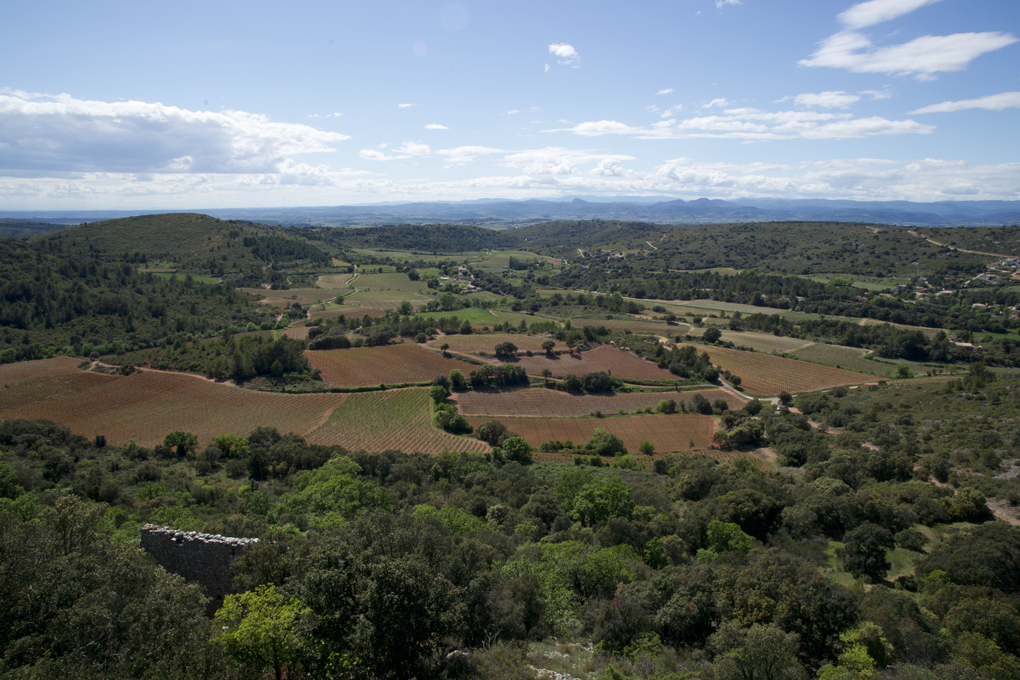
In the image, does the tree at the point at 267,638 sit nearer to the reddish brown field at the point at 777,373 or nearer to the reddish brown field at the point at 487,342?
the reddish brown field at the point at 777,373

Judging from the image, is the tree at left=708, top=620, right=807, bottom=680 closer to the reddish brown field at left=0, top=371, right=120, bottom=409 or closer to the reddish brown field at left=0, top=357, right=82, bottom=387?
the reddish brown field at left=0, top=371, right=120, bottom=409

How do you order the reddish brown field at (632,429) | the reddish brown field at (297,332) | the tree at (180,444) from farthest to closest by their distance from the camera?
1. the reddish brown field at (297,332)
2. the reddish brown field at (632,429)
3. the tree at (180,444)

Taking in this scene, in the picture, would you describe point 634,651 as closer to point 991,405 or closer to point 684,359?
point 991,405

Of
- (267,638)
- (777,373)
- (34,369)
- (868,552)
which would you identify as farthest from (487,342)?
(267,638)

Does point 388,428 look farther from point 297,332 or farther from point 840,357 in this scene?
point 840,357

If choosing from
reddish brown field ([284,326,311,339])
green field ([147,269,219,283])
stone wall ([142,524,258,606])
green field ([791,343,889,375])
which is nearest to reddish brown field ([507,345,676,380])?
green field ([791,343,889,375])

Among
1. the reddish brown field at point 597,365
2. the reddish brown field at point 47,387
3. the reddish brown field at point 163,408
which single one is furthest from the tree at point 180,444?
the reddish brown field at point 597,365

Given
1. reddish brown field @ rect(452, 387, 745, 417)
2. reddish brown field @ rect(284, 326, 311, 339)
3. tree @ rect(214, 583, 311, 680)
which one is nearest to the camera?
tree @ rect(214, 583, 311, 680)
